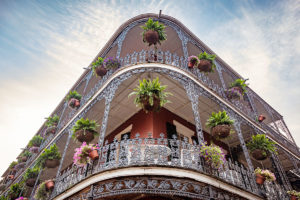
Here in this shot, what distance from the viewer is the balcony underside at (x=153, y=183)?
4.66m

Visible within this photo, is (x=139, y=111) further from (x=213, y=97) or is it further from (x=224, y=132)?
(x=224, y=132)

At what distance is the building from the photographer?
192 inches

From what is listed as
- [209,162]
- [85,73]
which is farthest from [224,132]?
[85,73]

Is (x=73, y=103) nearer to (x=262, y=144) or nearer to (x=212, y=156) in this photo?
(x=212, y=156)

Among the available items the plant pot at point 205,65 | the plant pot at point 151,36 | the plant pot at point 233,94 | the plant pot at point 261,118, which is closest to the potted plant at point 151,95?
the plant pot at point 151,36

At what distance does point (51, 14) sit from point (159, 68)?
4594 mm

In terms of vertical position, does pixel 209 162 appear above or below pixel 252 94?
below

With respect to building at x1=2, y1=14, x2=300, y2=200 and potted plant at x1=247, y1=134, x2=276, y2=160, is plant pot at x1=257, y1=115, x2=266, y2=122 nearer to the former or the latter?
building at x1=2, y1=14, x2=300, y2=200

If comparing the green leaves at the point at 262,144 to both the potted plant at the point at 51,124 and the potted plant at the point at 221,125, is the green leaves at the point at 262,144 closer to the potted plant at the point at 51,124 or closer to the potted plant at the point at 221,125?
the potted plant at the point at 221,125

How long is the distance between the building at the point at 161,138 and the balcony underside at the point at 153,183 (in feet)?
0.07

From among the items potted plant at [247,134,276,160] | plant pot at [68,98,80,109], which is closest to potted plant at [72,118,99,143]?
plant pot at [68,98,80,109]

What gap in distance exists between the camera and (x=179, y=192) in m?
4.67

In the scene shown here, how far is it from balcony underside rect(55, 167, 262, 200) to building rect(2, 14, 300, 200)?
0.07ft

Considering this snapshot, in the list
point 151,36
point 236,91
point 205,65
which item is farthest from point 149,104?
point 236,91
